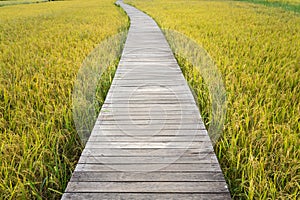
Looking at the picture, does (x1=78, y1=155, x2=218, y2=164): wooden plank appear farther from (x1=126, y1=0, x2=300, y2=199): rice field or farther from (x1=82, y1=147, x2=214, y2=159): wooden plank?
(x1=126, y1=0, x2=300, y2=199): rice field

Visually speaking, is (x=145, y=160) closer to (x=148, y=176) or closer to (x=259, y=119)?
(x=148, y=176)

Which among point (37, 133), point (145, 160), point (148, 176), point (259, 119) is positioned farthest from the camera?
point (259, 119)

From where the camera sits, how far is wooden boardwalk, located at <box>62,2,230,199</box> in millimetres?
1514

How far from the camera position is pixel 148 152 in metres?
1.87

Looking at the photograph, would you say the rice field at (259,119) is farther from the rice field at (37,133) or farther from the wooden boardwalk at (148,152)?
the rice field at (37,133)

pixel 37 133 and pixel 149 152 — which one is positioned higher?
pixel 149 152

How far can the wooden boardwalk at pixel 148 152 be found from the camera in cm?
151

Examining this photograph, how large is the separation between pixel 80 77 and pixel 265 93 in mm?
2232

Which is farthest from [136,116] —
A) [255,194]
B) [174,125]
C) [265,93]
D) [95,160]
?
[265,93]

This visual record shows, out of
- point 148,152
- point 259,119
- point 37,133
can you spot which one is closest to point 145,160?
point 148,152

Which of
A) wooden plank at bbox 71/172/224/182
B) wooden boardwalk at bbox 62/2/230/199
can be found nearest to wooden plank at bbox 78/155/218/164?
wooden boardwalk at bbox 62/2/230/199

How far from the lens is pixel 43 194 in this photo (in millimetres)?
1692

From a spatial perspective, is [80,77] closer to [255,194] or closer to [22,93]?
[22,93]

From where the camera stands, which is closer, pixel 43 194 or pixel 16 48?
pixel 43 194
